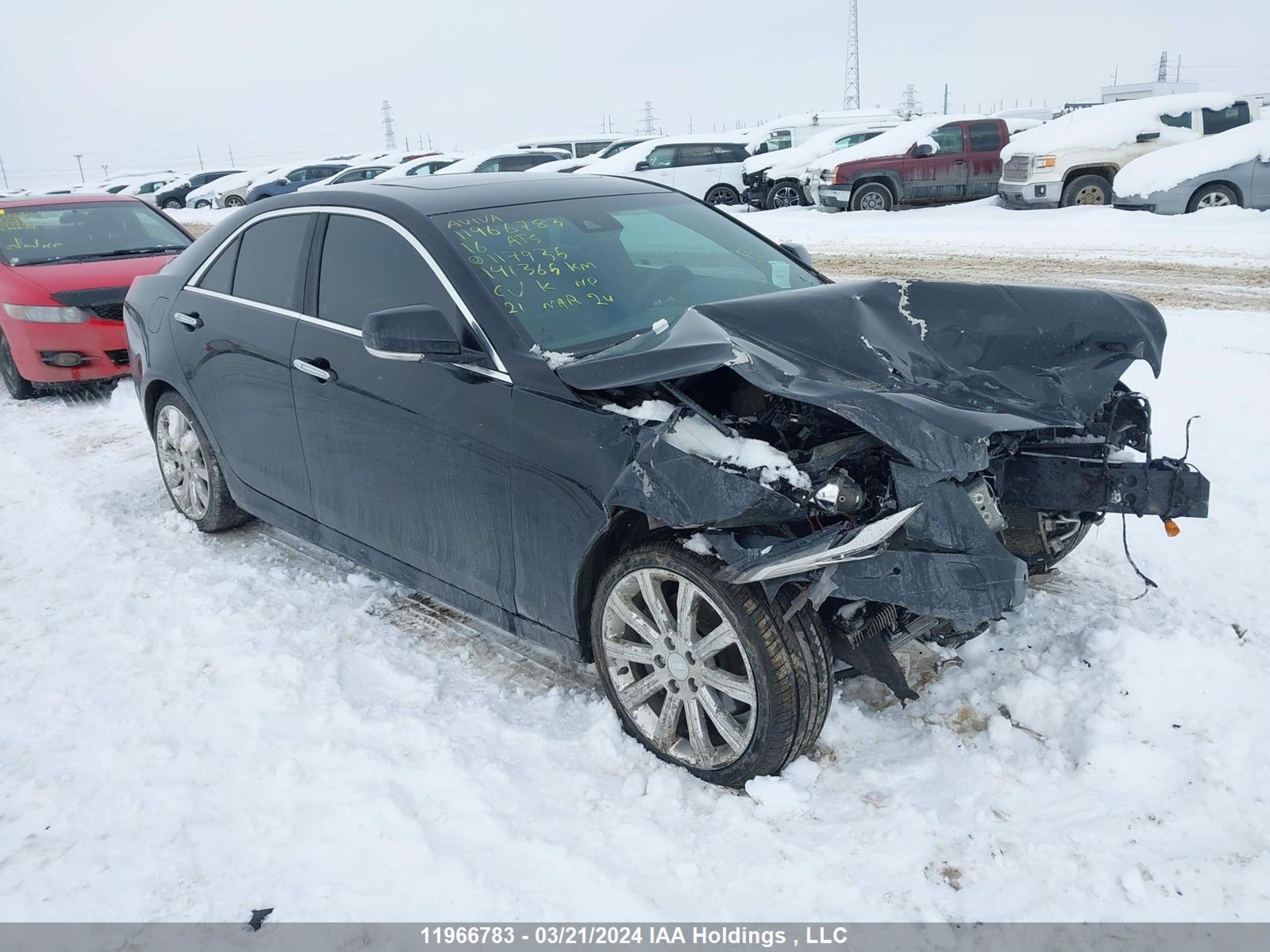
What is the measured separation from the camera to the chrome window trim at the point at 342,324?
10.6ft

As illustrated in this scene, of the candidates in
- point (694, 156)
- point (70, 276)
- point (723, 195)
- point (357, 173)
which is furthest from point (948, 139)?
point (357, 173)

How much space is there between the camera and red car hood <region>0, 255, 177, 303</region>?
298 inches

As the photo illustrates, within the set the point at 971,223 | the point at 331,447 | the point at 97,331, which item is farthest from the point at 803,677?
the point at 971,223

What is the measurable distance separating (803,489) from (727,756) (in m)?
0.84

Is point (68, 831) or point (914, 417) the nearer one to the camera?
point (914, 417)

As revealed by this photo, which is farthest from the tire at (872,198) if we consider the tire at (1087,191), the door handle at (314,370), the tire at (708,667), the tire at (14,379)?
the tire at (708,667)

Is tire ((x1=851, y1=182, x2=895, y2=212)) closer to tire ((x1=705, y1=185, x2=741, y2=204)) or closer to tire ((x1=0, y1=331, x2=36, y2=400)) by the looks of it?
tire ((x1=705, y1=185, x2=741, y2=204))

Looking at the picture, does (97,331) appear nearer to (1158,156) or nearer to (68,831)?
(68,831)

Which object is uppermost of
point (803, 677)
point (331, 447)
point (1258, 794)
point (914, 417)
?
point (914, 417)

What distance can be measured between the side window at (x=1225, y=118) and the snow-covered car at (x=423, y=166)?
17369 millimetres

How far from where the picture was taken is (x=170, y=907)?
8.52 feet

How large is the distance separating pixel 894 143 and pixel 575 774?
1667cm

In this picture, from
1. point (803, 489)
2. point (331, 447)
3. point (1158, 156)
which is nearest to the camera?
point (803, 489)

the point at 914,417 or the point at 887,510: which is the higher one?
the point at 914,417
